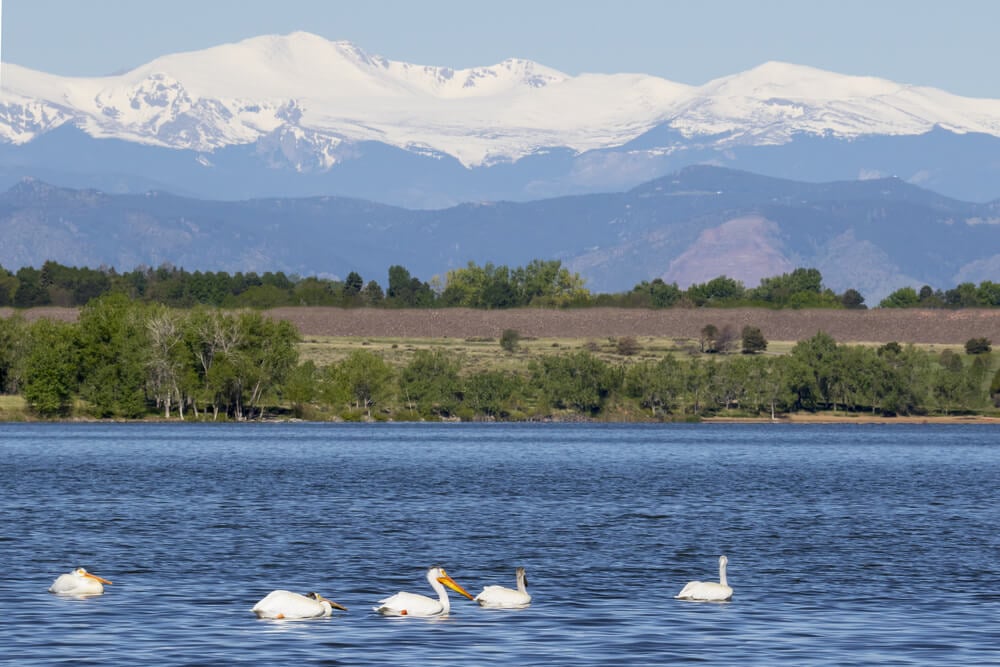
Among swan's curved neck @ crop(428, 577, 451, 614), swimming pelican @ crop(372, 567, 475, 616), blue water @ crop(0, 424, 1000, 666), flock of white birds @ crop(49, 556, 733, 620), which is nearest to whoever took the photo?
blue water @ crop(0, 424, 1000, 666)

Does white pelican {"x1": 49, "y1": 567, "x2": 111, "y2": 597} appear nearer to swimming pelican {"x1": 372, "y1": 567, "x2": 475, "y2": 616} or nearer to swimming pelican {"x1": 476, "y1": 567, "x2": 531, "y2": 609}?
swimming pelican {"x1": 372, "y1": 567, "x2": 475, "y2": 616}

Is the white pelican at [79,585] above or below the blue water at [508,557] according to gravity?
above

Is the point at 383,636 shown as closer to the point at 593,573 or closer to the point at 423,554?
the point at 593,573

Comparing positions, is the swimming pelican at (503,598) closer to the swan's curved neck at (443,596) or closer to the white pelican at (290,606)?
the swan's curved neck at (443,596)

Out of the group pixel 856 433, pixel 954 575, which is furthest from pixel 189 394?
pixel 954 575

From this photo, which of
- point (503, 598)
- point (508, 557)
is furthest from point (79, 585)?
point (508, 557)

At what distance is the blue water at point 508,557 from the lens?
112 feet

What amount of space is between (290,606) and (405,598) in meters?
2.46

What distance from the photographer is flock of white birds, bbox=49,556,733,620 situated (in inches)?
1435

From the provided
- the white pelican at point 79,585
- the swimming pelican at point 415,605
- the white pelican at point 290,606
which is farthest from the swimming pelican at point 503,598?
the white pelican at point 79,585

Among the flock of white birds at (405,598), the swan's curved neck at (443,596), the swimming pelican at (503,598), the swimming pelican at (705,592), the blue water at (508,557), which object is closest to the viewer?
the blue water at (508,557)

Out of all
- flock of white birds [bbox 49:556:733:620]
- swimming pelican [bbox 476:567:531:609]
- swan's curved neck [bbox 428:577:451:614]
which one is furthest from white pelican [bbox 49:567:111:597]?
swimming pelican [bbox 476:567:531:609]

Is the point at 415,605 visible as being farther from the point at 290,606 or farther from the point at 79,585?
the point at 79,585

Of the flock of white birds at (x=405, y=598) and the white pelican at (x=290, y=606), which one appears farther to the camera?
the flock of white birds at (x=405, y=598)
